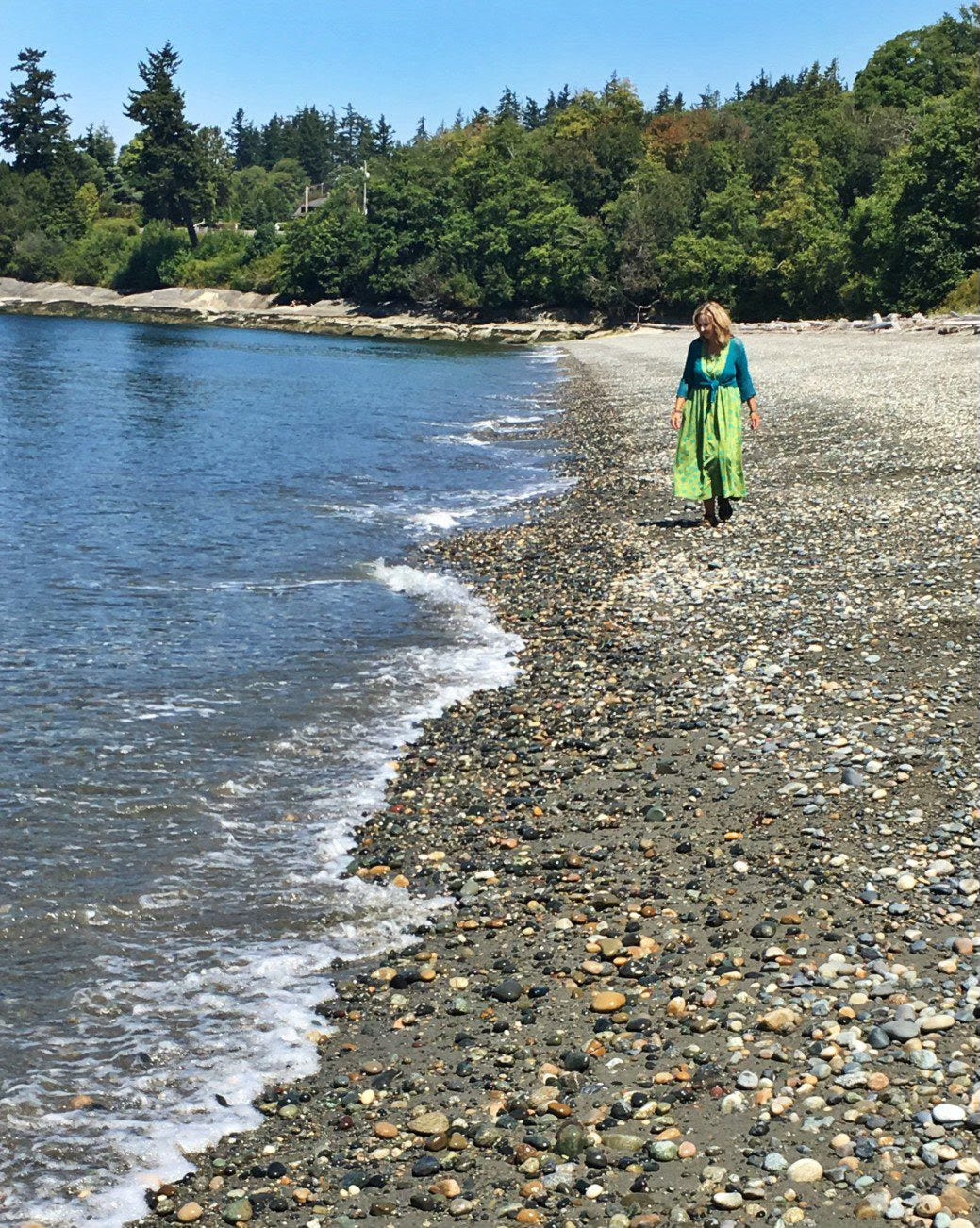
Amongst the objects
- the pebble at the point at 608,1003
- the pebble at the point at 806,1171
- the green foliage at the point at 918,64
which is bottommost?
the pebble at the point at 608,1003

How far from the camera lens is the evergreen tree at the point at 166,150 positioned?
15538 cm

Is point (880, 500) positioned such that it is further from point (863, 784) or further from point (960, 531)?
point (863, 784)

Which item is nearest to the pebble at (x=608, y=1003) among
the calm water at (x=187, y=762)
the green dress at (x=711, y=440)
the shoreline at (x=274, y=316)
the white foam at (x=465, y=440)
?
the calm water at (x=187, y=762)

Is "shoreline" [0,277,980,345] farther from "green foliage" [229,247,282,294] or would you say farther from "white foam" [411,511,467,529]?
"white foam" [411,511,467,529]

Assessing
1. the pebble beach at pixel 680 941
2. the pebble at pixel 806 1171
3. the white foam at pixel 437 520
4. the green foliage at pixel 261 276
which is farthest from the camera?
the green foliage at pixel 261 276

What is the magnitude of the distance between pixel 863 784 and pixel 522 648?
5.81 m

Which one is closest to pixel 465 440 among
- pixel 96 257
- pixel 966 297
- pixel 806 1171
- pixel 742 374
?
pixel 742 374

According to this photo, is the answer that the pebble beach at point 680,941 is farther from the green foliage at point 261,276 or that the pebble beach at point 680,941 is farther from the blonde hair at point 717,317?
the green foliage at point 261,276

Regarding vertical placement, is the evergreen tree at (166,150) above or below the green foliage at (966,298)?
above

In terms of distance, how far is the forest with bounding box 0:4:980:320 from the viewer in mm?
72312

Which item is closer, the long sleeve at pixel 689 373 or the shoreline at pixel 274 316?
the long sleeve at pixel 689 373

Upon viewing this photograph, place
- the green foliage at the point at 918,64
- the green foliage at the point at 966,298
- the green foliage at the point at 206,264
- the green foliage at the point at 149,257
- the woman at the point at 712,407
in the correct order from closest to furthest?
1. the woman at the point at 712,407
2. the green foliage at the point at 966,298
3. the green foliage at the point at 918,64
4. the green foliage at the point at 206,264
5. the green foliage at the point at 149,257

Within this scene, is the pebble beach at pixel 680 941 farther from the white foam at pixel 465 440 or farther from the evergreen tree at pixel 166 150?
the evergreen tree at pixel 166 150

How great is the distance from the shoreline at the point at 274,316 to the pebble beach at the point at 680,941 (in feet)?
298
